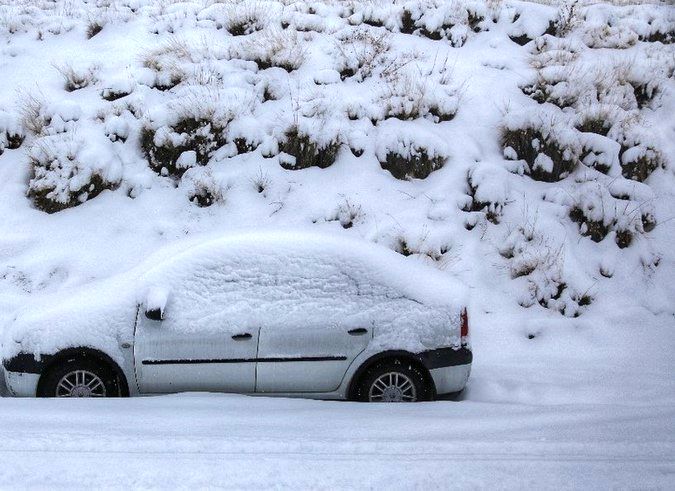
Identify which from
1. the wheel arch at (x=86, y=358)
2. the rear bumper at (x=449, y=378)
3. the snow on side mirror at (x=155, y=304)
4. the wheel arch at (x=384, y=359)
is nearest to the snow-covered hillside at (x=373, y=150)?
the rear bumper at (x=449, y=378)

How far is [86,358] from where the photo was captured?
474cm

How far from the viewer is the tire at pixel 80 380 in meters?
4.70

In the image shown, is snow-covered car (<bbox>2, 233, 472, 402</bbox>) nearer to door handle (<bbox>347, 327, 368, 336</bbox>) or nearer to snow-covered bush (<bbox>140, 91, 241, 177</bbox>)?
door handle (<bbox>347, 327, 368, 336</bbox>)

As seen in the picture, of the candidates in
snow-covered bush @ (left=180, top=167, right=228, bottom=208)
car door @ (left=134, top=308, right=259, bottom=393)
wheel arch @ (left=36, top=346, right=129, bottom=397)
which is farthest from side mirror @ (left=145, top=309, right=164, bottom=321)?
snow-covered bush @ (left=180, top=167, right=228, bottom=208)

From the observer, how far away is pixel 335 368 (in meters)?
4.75

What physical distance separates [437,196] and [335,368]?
4.13 metres

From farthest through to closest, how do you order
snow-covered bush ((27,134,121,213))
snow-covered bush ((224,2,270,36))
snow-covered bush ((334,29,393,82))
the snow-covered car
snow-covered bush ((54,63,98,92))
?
1. snow-covered bush ((224,2,270,36))
2. snow-covered bush ((334,29,393,82))
3. snow-covered bush ((54,63,98,92))
4. snow-covered bush ((27,134,121,213))
5. the snow-covered car

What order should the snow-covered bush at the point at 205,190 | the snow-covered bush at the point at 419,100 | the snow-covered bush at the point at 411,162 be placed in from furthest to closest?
1. the snow-covered bush at the point at 419,100
2. the snow-covered bush at the point at 411,162
3. the snow-covered bush at the point at 205,190

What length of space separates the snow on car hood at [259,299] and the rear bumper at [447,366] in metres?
0.08

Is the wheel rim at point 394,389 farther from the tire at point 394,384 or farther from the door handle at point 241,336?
the door handle at point 241,336

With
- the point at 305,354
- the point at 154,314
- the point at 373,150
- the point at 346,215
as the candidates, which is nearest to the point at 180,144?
the point at 346,215

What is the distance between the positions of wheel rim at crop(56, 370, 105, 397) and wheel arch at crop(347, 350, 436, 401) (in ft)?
6.76

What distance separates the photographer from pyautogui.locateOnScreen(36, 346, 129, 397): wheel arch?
4.67 metres

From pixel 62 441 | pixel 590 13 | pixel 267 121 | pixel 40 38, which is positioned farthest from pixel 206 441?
pixel 590 13
